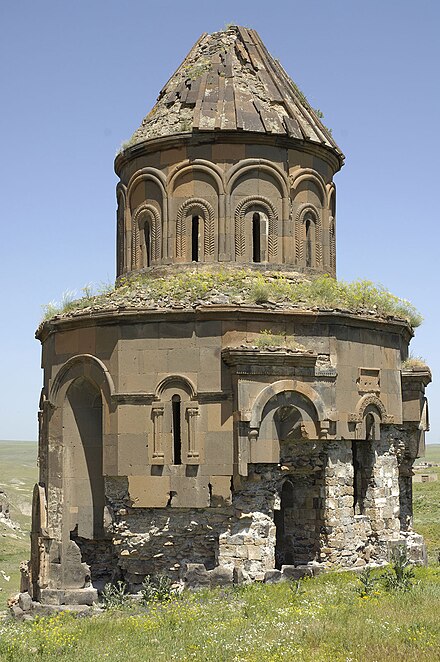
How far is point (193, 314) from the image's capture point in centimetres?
1483

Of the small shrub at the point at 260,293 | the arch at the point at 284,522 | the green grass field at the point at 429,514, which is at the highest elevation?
the small shrub at the point at 260,293

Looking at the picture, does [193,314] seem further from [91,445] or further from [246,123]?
[246,123]

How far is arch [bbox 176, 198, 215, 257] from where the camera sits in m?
16.9

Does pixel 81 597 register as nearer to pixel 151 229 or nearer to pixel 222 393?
pixel 222 393

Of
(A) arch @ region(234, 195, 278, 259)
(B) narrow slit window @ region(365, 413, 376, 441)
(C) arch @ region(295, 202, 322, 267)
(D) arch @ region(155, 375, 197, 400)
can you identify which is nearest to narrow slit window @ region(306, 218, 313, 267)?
(C) arch @ region(295, 202, 322, 267)

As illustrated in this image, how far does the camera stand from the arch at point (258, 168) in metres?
16.9

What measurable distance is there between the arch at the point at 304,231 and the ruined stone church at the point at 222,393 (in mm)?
42

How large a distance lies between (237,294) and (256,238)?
7.69ft

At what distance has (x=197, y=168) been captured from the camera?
55.7 feet

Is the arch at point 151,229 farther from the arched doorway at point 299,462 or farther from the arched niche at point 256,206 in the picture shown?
the arched doorway at point 299,462

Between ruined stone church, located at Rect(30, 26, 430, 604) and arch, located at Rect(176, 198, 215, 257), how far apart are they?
0.04 metres

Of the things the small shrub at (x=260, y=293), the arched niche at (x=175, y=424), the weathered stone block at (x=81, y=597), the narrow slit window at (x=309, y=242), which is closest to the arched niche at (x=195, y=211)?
the small shrub at (x=260, y=293)

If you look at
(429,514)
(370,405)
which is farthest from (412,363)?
(429,514)

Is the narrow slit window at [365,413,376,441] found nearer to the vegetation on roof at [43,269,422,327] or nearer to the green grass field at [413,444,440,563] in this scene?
the vegetation on roof at [43,269,422,327]
